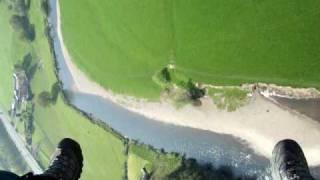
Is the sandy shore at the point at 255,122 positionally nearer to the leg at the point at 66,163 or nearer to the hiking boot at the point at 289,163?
the hiking boot at the point at 289,163

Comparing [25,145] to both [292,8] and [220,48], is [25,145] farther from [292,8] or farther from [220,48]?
[292,8]

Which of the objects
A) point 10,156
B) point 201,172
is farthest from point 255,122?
point 10,156

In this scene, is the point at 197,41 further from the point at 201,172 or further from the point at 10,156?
the point at 10,156

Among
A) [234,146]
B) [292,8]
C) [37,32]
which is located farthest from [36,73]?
[292,8]

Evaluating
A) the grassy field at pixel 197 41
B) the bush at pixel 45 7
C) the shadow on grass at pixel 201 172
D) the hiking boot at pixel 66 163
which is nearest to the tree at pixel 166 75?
the grassy field at pixel 197 41

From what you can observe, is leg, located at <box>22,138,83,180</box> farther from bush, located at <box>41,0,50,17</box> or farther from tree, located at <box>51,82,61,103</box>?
bush, located at <box>41,0,50,17</box>

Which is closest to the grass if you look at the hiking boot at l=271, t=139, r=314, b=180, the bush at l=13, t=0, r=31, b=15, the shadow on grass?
the shadow on grass
